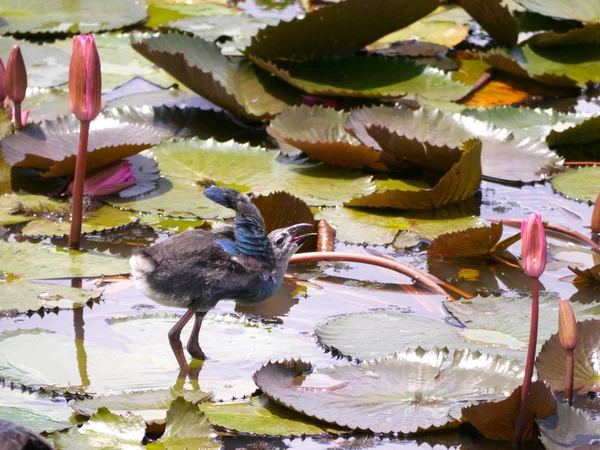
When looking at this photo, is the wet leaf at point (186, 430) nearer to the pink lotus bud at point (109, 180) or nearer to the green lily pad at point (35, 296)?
the green lily pad at point (35, 296)

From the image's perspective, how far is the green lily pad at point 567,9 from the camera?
6704mm

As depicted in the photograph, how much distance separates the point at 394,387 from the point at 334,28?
10.9ft

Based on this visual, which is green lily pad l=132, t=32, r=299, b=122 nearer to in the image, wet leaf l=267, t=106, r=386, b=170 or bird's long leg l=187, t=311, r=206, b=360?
wet leaf l=267, t=106, r=386, b=170

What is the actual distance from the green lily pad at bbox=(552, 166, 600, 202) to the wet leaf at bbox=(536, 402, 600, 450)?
87.7 inches

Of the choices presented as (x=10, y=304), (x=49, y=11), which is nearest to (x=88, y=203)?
(x=10, y=304)

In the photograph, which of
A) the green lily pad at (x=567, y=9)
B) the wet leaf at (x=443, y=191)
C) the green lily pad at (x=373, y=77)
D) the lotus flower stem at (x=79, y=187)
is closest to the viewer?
the lotus flower stem at (x=79, y=187)

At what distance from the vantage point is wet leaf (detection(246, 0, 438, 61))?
17.9 feet

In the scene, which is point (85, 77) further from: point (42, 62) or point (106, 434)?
point (42, 62)

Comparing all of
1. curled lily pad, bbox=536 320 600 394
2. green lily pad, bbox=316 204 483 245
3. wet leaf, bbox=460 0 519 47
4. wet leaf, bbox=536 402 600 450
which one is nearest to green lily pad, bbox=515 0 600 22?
wet leaf, bbox=460 0 519 47

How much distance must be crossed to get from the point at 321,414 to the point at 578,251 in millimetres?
1943

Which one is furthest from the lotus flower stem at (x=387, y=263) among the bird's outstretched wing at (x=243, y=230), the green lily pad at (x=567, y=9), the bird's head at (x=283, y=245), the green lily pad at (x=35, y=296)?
the green lily pad at (x=567, y=9)

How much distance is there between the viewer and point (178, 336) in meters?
2.99

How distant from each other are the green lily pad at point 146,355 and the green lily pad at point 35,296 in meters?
0.18

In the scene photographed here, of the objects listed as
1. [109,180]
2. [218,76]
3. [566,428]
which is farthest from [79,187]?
[566,428]
